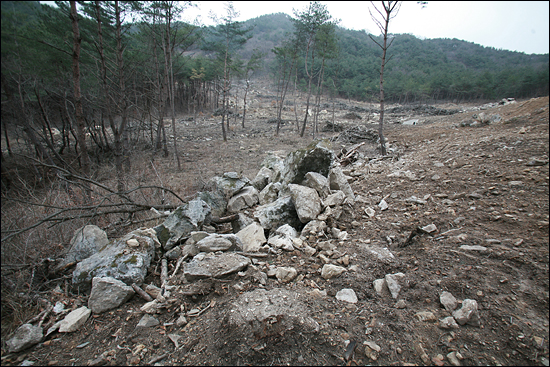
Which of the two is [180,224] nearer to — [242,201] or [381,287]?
[242,201]

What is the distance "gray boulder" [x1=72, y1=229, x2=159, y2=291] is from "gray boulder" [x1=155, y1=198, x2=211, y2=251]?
0.32 meters

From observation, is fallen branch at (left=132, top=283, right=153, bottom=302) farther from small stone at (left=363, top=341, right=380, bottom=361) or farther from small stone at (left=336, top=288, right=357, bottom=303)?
small stone at (left=363, top=341, right=380, bottom=361)

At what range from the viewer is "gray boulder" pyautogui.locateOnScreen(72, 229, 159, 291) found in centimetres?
237

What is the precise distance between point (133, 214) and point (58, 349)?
264 cm

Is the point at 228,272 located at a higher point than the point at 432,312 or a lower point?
lower

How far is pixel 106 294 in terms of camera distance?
2111mm

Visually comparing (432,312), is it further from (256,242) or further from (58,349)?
(58,349)

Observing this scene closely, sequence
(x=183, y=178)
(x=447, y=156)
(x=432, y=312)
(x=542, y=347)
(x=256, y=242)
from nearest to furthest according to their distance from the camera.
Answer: (x=542, y=347)
(x=432, y=312)
(x=256, y=242)
(x=447, y=156)
(x=183, y=178)

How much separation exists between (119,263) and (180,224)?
3.03 ft

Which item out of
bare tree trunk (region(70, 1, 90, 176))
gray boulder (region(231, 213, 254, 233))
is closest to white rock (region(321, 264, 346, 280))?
gray boulder (region(231, 213, 254, 233))

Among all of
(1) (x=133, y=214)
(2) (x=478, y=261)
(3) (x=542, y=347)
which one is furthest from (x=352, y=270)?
(1) (x=133, y=214)

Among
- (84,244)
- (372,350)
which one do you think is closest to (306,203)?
(372,350)

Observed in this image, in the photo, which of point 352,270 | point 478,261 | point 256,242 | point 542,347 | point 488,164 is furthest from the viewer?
point 488,164

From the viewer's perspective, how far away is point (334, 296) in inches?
78.8
